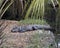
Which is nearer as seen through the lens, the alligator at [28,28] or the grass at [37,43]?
the grass at [37,43]

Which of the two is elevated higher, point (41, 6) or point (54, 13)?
point (41, 6)

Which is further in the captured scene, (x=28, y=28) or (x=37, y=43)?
(x=28, y=28)

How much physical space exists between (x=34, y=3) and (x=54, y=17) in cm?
649

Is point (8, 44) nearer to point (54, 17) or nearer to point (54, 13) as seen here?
point (54, 17)

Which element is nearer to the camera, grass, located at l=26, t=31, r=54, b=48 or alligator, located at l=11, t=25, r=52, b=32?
grass, located at l=26, t=31, r=54, b=48

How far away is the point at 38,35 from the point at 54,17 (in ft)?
11.6

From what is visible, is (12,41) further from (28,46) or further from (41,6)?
(41,6)

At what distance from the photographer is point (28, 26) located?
18.5ft

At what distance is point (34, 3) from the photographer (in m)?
1.56

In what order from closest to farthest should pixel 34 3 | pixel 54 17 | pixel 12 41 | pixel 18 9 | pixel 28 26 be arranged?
pixel 34 3
pixel 12 41
pixel 28 26
pixel 18 9
pixel 54 17

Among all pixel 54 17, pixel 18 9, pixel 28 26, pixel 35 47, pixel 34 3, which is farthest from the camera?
pixel 54 17

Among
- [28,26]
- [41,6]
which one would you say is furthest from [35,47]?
[41,6]

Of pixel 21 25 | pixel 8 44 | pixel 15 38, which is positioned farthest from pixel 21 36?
pixel 21 25

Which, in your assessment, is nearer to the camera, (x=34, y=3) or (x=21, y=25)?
(x=34, y=3)
